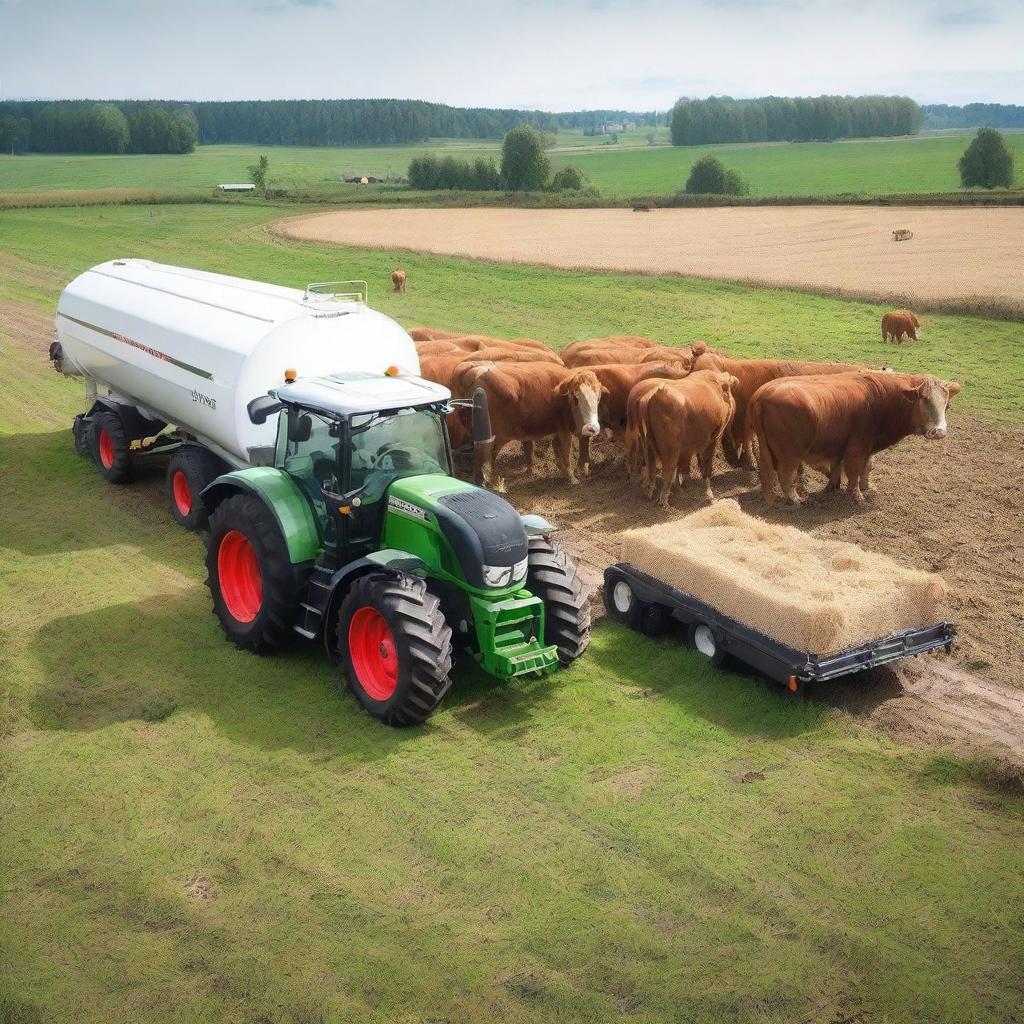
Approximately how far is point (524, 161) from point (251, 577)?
75923 millimetres

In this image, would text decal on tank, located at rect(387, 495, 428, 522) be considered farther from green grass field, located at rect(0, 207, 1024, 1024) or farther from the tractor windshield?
green grass field, located at rect(0, 207, 1024, 1024)

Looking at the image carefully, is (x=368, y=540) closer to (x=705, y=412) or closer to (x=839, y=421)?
(x=705, y=412)

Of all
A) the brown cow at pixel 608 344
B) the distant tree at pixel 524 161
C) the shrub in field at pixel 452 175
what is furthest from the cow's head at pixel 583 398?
the shrub in field at pixel 452 175

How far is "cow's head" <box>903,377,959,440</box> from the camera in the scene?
15.5 metres

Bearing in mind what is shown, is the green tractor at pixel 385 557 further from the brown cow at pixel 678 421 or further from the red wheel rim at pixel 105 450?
the red wheel rim at pixel 105 450

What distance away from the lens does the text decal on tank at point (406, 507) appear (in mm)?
9477

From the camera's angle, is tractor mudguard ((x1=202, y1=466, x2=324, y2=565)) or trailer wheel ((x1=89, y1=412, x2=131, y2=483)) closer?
tractor mudguard ((x1=202, y1=466, x2=324, y2=565))

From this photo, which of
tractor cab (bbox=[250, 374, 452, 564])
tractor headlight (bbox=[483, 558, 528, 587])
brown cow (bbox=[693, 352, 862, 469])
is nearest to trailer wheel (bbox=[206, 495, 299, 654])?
tractor cab (bbox=[250, 374, 452, 564])

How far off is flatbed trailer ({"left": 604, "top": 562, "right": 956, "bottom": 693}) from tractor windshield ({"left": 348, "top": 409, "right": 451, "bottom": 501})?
2336mm

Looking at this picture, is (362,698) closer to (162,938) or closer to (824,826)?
(162,938)

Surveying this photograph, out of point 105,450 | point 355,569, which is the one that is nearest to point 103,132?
point 105,450

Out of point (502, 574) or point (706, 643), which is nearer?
point (502, 574)

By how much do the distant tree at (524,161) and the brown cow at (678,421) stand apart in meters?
69.3

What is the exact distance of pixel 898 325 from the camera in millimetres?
26406
